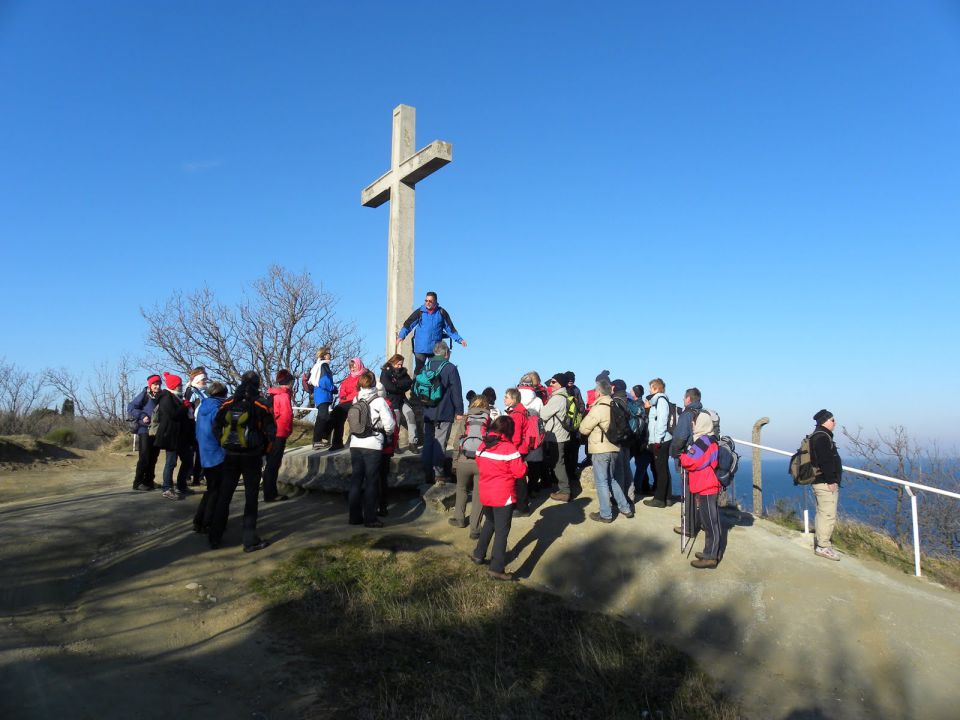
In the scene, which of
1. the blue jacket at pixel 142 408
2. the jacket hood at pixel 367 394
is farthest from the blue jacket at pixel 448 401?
the blue jacket at pixel 142 408

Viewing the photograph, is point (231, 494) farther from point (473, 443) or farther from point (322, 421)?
point (322, 421)

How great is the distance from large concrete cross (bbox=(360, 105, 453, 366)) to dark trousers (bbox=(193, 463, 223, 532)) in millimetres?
3564

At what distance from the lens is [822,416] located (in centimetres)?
769

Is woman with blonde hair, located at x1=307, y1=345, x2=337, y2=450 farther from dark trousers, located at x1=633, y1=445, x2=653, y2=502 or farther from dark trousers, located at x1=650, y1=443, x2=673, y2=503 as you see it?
dark trousers, located at x1=650, y1=443, x2=673, y2=503

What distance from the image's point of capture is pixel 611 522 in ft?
26.7

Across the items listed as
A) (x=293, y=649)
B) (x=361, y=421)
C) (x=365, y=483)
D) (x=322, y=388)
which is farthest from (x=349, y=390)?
(x=293, y=649)

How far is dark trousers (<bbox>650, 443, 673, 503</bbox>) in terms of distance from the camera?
8844 millimetres

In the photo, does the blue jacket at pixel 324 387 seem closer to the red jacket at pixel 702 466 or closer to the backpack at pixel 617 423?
the backpack at pixel 617 423

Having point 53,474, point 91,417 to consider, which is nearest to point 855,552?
point 53,474

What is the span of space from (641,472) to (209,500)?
5.64 m

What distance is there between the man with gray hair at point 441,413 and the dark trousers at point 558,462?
4.29 ft

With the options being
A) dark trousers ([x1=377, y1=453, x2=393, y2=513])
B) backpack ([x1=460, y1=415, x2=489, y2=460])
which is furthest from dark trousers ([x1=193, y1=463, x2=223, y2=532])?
backpack ([x1=460, y1=415, x2=489, y2=460])

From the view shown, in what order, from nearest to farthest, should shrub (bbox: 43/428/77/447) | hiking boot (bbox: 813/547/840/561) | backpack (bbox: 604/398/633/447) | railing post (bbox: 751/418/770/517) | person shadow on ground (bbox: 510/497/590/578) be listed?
person shadow on ground (bbox: 510/497/590/578) < hiking boot (bbox: 813/547/840/561) < backpack (bbox: 604/398/633/447) < railing post (bbox: 751/418/770/517) < shrub (bbox: 43/428/77/447)

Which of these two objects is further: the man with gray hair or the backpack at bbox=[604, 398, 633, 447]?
the man with gray hair
